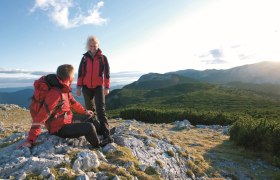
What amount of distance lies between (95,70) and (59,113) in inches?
96.5

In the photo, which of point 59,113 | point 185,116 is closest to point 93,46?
point 59,113

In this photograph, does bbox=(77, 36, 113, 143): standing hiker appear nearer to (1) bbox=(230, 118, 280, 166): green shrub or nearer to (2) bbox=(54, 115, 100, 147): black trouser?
(2) bbox=(54, 115, 100, 147): black trouser

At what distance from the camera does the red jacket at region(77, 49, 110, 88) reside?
1130 cm

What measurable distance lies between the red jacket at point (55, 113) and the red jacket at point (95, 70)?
4.13 ft

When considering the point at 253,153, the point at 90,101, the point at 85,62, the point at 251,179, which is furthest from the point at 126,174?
the point at 253,153

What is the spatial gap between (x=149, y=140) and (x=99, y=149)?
2.67 meters

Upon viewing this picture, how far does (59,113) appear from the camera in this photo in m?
9.66

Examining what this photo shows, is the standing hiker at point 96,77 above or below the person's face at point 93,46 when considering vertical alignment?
below

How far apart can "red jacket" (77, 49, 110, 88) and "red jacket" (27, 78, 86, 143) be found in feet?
4.13

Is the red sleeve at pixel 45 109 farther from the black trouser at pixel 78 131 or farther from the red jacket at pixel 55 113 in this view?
the black trouser at pixel 78 131

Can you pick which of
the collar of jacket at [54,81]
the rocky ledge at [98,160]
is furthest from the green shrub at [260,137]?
the collar of jacket at [54,81]

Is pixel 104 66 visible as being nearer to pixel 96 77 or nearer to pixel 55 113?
pixel 96 77

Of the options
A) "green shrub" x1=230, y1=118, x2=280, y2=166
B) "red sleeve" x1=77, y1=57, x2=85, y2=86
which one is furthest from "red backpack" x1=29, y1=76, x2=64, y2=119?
"green shrub" x1=230, y1=118, x2=280, y2=166

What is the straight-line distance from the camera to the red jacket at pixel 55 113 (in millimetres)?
9086
